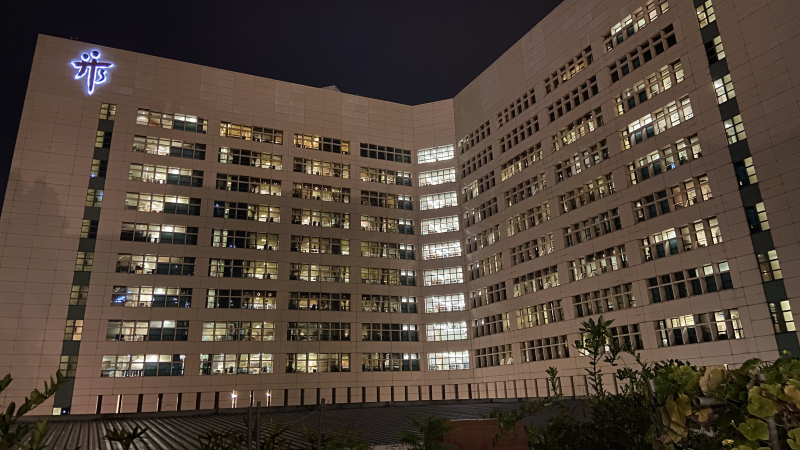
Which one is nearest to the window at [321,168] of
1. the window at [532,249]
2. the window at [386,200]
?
the window at [386,200]

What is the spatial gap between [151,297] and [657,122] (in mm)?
54549

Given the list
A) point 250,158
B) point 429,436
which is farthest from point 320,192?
point 429,436

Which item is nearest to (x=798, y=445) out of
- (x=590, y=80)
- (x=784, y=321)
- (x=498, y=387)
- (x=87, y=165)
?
(x=784, y=321)

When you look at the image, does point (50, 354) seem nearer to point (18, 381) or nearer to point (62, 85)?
point (18, 381)

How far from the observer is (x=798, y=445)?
7.87ft

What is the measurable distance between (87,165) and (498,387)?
53387 millimetres

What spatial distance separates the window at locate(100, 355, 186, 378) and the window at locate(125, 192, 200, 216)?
53.8 feet

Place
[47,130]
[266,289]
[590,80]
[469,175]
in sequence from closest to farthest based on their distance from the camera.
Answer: [590,80]
[47,130]
[266,289]
[469,175]

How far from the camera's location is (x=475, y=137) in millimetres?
71438

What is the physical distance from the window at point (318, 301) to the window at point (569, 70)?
35431 millimetres

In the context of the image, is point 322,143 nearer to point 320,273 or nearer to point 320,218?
point 320,218

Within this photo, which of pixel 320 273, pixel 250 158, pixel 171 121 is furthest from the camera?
pixel 250 158

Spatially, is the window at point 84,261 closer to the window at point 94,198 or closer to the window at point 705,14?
the window at point 94,198

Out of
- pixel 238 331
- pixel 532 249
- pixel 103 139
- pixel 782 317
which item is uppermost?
pixel 103 139
